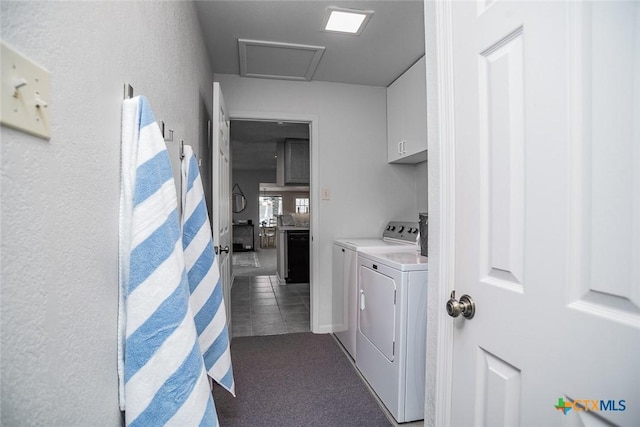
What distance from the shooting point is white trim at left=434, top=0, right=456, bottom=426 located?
936 millimetres

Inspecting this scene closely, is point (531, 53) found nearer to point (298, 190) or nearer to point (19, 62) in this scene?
point (19, 62)

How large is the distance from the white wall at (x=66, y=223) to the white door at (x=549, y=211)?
2.96 feet

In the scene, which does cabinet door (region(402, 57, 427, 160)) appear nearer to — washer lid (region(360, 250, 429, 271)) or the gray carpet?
washer lid (region(360, 250, 429, 271))

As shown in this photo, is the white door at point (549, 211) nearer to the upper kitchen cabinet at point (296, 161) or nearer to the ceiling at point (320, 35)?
the ceiling at point (320, 35)

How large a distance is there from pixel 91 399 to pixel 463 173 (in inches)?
40.4

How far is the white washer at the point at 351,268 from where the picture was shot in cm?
245

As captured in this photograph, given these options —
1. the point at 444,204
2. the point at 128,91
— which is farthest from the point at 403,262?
the point at 128,91

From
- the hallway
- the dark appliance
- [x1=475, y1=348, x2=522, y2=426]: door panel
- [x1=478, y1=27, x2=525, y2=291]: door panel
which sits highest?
[x1=478, y1=27, x2=525, y2=291]: door panel

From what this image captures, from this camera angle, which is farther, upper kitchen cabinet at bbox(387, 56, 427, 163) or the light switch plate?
upper kitchen cabinet at bbox(387, 56, 427, 163)

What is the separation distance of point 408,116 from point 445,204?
207 centimetres

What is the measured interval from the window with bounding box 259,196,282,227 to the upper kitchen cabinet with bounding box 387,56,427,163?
9.95m

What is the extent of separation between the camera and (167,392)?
77 cm

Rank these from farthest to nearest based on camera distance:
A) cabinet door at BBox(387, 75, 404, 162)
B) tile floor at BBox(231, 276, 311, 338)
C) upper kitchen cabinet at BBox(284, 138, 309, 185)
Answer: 1. upper kitchen cabinet at BBox(284, 138, 309, 185)
2. tile floor at BBox(231, 276, 311, 338)
3. cabinet door at BBox(387, 75, 404, 162)

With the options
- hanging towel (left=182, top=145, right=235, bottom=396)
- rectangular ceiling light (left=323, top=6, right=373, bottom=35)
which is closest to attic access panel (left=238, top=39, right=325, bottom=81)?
rectangular ceiling light (left=323, top=6, right=373, bottom=35)
